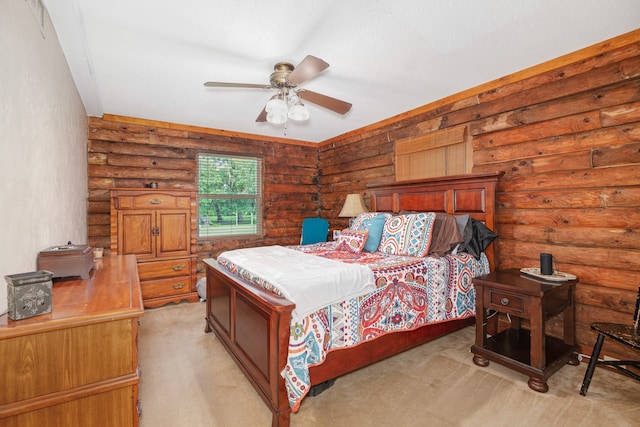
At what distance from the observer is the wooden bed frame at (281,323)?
1.68 meters

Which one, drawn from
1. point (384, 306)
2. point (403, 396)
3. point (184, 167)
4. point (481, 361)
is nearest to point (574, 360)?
point (481, 361)

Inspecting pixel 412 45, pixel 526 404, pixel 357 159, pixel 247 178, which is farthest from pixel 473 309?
pixel 247 178

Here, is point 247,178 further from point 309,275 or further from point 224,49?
point 309,275

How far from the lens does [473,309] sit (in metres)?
2.76

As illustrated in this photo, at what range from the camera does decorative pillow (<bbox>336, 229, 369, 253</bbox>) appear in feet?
10.0

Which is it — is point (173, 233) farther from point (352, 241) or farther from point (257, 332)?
point (257, 332)

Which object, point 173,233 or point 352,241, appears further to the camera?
point 173,233

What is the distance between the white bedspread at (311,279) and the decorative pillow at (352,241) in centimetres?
72

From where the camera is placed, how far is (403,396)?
2.00 meters

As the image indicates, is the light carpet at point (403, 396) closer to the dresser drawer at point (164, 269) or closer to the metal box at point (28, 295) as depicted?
the metal box at point (28, 295)

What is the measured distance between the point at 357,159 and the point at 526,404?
3563 millimetres

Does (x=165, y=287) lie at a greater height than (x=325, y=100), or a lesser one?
lesser

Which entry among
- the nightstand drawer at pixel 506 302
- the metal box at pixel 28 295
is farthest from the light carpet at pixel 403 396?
the metal box at pixel 28 295

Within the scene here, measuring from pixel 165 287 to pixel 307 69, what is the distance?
318cm
